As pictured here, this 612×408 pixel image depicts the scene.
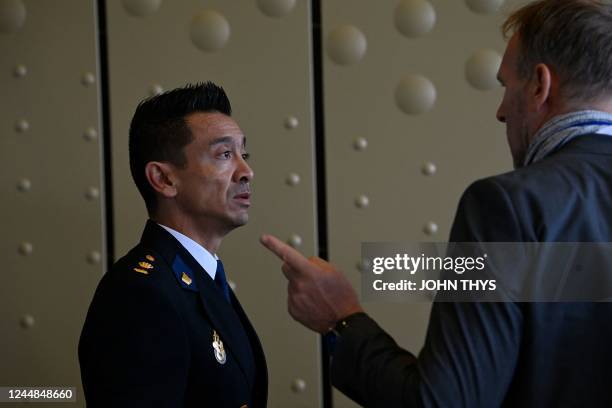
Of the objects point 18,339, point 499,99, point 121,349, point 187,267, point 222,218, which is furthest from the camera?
point 18,339

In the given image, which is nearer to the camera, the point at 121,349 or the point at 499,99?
the point at 121,349

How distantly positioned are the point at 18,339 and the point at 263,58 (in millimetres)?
931

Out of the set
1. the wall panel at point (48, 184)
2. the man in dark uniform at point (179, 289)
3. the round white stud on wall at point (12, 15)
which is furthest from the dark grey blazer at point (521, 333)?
the round white stud on wall at point (12, 15)

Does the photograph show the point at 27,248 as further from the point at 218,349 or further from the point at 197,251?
the point at 218,349

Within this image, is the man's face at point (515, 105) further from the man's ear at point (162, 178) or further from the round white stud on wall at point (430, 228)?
the round white stud on wall at point (430, 228)

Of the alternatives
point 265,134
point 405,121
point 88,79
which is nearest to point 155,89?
point 88,79

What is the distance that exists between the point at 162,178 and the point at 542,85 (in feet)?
2.43

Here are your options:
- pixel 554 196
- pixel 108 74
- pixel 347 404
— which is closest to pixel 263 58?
pixel 108 74

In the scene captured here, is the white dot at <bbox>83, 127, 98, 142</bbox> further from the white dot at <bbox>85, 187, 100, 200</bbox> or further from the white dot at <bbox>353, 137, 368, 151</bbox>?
the white dot at <bbox>353, 137, 368, 151</bbox>

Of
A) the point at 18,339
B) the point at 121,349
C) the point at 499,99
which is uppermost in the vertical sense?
the point at 499,99

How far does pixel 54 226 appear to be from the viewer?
1.85 meters

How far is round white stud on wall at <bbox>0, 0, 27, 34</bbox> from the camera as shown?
185 centimetres

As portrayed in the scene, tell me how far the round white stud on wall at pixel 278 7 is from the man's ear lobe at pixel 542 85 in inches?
39.7

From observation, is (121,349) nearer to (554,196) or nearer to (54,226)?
(554,196)
